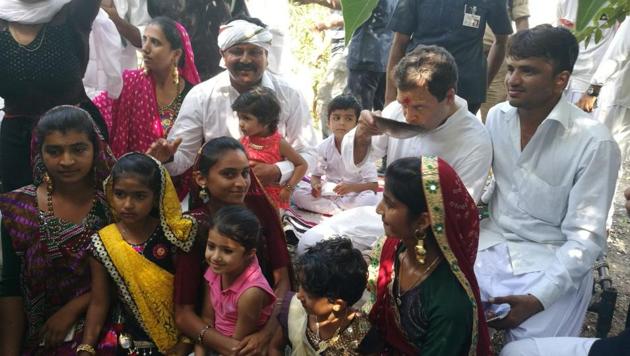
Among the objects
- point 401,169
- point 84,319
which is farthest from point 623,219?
point 84,319

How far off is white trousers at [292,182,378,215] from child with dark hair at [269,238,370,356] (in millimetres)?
1463

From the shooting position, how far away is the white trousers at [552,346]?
6.82ft

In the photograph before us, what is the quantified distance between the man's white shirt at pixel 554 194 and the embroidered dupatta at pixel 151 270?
1426mm

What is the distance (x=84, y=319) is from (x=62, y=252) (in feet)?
0.95

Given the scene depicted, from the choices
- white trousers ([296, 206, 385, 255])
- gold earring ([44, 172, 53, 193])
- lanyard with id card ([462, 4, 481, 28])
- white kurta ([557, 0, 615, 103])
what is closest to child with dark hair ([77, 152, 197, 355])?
gold earring ([44, 172, 53, 193])

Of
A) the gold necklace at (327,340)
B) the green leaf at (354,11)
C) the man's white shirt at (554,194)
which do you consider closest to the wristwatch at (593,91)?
the man's white shirt at (554,194)

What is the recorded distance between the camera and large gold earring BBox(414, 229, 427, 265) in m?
1.98

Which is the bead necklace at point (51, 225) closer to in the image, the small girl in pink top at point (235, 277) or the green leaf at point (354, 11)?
the small girl in pink top at point (235, 277)

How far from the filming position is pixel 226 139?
2508 millimetres

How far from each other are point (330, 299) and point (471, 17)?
268cm

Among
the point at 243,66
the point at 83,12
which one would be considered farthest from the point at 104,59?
the point at 243,66

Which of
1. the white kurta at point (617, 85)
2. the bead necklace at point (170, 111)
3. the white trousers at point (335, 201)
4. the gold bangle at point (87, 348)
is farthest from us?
the white kurta at point (617, 85)

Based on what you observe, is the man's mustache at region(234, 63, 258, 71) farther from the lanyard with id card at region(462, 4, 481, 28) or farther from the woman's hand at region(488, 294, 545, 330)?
the woman's hand at region(488, 294, 545, 330)

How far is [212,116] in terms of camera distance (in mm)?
3328
